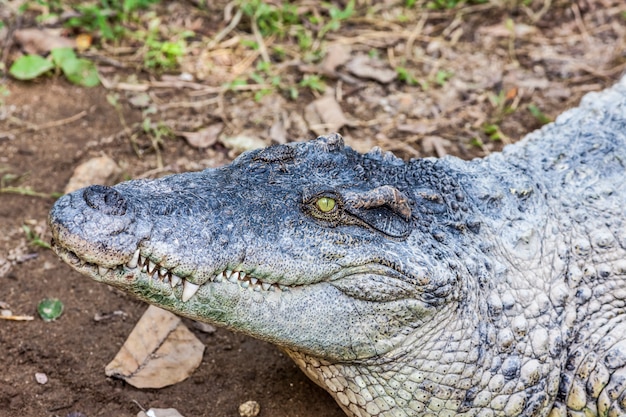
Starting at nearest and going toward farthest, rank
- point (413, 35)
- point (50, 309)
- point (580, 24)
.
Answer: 1. point (50, 309)
2. point (413, 35)
3. point (580, 24)

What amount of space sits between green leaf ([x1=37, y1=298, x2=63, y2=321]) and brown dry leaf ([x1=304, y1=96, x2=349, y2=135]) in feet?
6.82

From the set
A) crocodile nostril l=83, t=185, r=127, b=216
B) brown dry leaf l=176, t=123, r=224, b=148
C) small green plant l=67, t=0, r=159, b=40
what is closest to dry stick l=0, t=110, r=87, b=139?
brown dry leaf l=176, t=123, r=224, b=148

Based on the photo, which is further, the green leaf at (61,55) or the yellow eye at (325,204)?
the green leaf at (61,55)

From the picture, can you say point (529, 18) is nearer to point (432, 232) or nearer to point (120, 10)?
point (120, 10)

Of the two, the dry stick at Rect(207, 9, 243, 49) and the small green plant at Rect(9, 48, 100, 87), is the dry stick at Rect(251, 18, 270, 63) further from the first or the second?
the small green plant at Rect(9, 48, 100, 87)

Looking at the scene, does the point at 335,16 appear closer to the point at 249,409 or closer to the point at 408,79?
the point at 408,79

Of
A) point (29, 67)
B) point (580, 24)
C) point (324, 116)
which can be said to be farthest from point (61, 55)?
point (580, 24)

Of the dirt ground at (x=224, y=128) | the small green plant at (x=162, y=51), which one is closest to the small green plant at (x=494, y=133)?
the dirt ground at (x=224, y=128)

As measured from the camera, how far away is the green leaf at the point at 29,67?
16.9 feet

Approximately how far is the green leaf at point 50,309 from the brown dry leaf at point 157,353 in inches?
16.5

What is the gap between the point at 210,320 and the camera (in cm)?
271

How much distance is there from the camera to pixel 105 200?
8.16 feet

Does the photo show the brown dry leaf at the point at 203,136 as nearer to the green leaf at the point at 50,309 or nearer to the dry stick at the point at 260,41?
the dry stick at the point at 260,41

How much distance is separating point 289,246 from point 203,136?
95.3 inches
